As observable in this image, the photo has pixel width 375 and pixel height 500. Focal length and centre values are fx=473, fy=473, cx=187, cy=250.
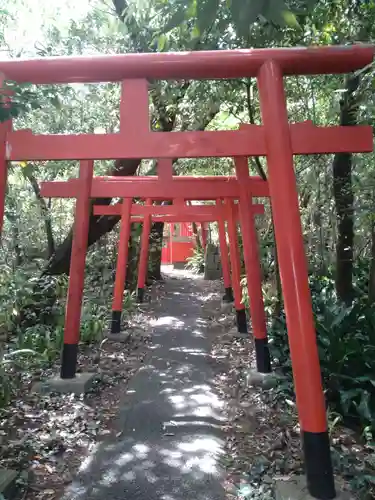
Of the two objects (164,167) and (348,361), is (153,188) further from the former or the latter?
(348,361)

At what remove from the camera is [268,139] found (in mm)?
3164

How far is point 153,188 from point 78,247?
1448mm

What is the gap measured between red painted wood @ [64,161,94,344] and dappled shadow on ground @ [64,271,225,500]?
45.1 inches

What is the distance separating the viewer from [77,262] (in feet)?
18.8

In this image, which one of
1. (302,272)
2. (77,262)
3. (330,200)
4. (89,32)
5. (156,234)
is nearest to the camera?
(302,272)

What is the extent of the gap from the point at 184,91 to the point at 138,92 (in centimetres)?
356

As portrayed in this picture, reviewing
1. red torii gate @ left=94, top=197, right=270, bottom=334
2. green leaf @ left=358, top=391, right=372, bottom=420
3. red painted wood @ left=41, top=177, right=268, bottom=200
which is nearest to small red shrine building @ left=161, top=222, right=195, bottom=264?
red torii gate @ left=94, top=197, right=270, bottom=334

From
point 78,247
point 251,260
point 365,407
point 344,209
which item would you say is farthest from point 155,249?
point 365,407

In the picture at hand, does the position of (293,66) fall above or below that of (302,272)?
above

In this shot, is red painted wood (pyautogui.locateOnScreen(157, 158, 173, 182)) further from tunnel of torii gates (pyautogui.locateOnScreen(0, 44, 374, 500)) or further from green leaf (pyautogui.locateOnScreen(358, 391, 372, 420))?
green leaf (pyautogui.locateOnScreen(358, 391, 372, 420))

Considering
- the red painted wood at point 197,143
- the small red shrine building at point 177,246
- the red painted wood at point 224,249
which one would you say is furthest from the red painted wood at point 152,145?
the small red shrine building at point 177,246

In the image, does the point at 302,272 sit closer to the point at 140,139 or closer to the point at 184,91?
the point at 140,139

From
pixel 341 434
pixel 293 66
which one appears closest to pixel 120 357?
pixel 341 434

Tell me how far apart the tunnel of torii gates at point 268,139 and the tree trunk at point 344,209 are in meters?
2.65
